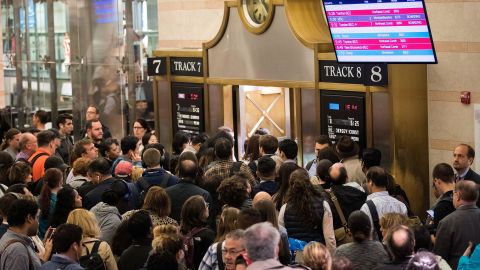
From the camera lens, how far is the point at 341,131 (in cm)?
1212

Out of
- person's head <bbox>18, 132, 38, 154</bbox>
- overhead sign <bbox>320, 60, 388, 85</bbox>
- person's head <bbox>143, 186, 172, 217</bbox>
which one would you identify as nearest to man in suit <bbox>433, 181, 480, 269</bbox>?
person's head <bbox>143, 186, 172, 217</bbox>

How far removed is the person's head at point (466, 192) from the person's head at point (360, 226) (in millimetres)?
1078

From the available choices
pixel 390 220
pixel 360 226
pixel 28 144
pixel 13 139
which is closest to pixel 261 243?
pixel 360 226

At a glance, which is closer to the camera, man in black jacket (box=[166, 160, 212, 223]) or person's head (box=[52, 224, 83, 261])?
person's head (box=[52, 224, 83, 261])

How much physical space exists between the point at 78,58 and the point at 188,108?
4695mm

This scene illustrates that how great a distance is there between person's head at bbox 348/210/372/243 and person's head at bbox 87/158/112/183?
10.8 feet

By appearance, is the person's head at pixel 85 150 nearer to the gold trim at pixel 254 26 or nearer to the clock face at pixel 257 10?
the gold trim at pixel 254 26

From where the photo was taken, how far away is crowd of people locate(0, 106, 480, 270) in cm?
672

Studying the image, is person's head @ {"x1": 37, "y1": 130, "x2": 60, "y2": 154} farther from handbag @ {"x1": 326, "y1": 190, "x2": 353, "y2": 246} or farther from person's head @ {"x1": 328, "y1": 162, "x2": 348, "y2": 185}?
handbag @ {"x1": 326, "y1": 190, "x2": 353, "y2": 246}

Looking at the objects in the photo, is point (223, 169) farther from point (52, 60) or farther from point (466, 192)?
point (52, 60)

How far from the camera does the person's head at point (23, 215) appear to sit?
24.8 ft

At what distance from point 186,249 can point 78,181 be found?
2857 mm

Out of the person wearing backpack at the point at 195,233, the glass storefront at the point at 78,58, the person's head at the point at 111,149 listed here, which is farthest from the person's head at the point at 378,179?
the glass storefront at the point at 78,58

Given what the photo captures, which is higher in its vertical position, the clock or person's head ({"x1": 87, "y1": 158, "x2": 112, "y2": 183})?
the clock
